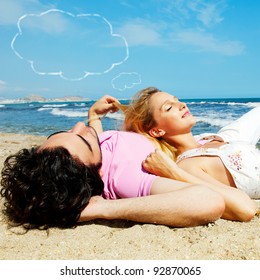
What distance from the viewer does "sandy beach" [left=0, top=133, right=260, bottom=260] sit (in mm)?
2434

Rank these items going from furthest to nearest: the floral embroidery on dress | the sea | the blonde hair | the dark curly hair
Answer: the sea → the blonde hair → the floral embroidery on dress → the dark curly hair

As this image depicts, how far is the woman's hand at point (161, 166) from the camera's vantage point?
310 centimetres

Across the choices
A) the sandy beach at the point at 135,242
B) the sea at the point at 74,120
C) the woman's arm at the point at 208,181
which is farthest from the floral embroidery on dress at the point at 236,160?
the sea at the point at 74,120

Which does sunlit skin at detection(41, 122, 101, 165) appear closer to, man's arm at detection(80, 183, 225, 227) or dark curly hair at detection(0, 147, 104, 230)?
dark curly hair at detection(0, 147, 104, 230)

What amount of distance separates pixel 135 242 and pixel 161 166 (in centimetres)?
74

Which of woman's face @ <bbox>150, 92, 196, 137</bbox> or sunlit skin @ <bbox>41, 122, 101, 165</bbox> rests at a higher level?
woman's face @ <bbox>150, 92, 196, 137</bbox>

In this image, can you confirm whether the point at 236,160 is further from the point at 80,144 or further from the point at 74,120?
the point at 74,120

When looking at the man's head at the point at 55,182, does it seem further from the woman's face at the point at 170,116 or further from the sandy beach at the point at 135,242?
the woman's face at the point at 170,116

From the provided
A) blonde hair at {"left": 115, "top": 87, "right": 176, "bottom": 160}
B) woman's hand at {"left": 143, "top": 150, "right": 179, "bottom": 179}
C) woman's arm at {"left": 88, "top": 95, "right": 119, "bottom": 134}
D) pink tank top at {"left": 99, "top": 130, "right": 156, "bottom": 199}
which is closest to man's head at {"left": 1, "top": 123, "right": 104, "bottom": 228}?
pink tank top at {"left": 99, "top": 130, "right": 156, "bottom": 199}

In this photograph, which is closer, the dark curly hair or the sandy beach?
the sandy beach

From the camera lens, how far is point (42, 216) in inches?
116
